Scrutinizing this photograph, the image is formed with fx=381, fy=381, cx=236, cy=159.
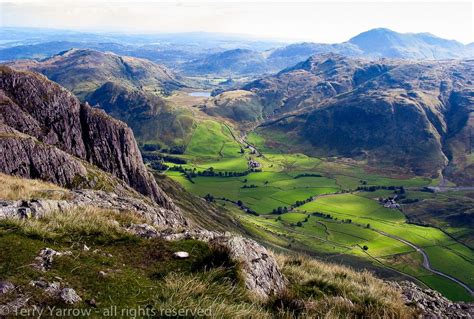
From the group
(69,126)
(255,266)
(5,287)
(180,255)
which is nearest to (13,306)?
(5,287)

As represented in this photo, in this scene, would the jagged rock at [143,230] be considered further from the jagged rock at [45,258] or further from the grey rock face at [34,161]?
the grey rock face at [34,161]

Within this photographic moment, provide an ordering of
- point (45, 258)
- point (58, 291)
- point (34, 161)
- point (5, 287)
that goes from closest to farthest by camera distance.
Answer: point (5, 287) < point (58, 291) < point (45, 258) < point (34, 161)

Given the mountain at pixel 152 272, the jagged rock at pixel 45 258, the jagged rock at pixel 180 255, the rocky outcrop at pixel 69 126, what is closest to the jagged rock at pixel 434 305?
the mountain at pixel 152 272

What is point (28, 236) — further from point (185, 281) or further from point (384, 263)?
point (384, 263)

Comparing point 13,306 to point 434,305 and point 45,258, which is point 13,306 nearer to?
point 45,258

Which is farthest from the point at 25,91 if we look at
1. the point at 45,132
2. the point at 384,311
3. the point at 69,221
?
the point at 384,311

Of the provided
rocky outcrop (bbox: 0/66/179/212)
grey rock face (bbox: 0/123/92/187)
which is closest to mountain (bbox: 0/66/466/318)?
grey rock face (bbox: 0/123/92/187)
